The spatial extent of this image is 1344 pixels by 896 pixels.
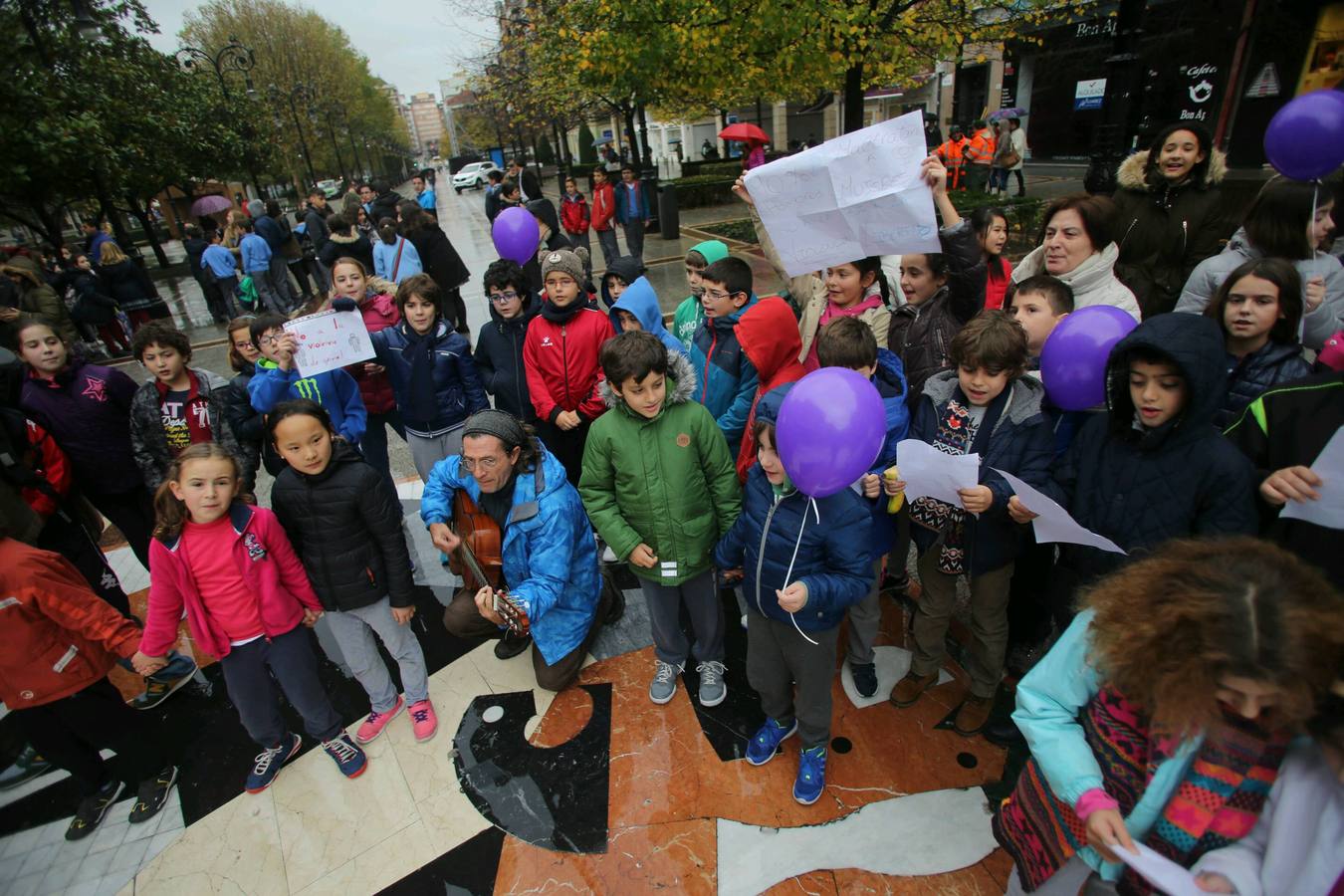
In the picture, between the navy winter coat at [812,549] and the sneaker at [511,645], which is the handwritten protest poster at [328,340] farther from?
the navy winter coat at [812,549]

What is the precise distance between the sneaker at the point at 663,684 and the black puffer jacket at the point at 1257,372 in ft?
7.91

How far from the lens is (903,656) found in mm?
3199

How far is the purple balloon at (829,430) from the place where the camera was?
198 centimetres

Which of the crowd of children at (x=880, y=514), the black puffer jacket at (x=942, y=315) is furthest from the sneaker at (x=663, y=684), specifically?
Result: the black puffer jacket at (x=942, y=315)

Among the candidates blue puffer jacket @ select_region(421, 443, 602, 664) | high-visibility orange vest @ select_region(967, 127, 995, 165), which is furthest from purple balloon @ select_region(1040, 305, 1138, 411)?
high-visibility orange vest @ select_region(967, 127, 995, 165)

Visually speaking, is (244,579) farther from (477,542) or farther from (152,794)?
(152,794)

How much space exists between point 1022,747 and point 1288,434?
1.50m

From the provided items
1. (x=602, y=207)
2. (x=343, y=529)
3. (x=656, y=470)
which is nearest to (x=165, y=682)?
(x=343, y=529)

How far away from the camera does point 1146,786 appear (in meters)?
1.43

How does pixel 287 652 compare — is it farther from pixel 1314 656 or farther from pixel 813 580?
pixel 1314 656

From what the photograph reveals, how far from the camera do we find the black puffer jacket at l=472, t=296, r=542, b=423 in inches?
A: 160

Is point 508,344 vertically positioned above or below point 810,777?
above

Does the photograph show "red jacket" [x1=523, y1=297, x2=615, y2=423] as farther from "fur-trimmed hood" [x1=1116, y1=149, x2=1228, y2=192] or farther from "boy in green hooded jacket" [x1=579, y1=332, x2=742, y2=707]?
"fur-trimmed hood" [x1=1116, y1=149, x2=1228, y2=192]

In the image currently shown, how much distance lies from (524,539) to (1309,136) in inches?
159
